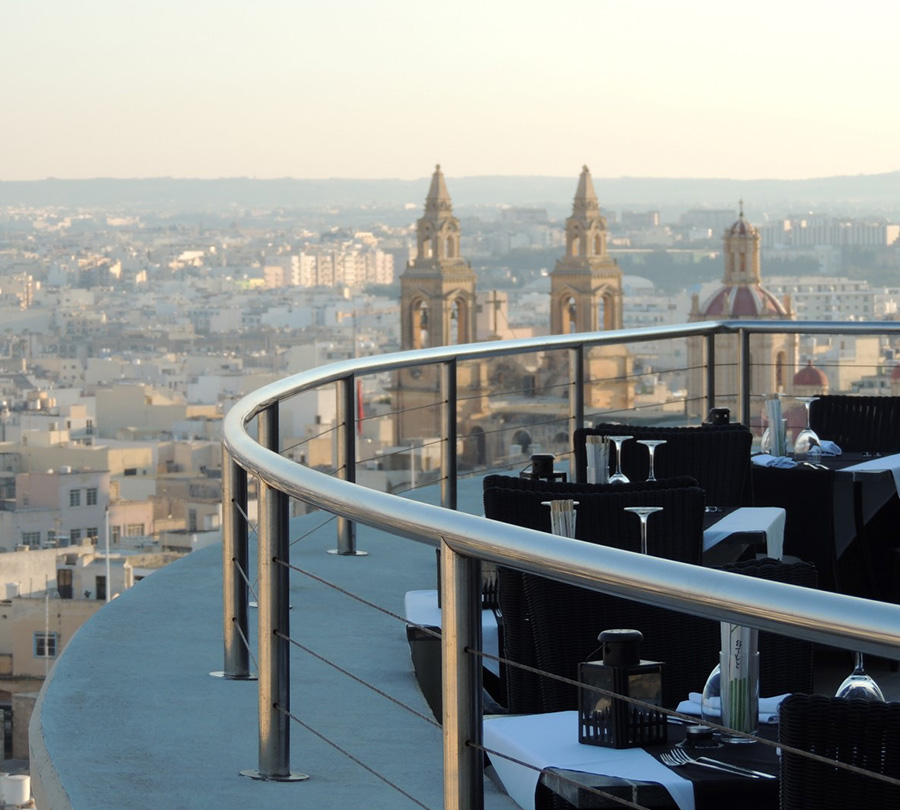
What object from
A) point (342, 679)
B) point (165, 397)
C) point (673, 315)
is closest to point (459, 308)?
point (673, 315)

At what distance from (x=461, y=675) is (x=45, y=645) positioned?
98.7 ft

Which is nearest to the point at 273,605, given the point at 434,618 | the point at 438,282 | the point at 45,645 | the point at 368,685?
the point at 368,685

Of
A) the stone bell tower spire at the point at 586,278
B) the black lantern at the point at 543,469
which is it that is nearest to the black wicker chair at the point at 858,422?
the black lantern at the point at 543,469

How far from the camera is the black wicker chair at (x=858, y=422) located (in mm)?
5156

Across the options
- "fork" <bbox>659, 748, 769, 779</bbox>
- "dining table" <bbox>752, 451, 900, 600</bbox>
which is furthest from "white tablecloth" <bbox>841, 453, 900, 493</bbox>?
"fork" <bbox>659, 748, 769, 779</bbox>

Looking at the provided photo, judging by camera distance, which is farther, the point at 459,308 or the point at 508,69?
the point at 459,308

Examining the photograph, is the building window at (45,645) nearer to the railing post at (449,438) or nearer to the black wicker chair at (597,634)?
the railing post at (449,438)

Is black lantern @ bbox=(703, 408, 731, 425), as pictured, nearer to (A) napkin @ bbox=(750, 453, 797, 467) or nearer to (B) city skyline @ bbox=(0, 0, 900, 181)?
(A) napkin @ bbox=(750, 453, 797, 467)

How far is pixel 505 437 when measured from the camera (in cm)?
6372

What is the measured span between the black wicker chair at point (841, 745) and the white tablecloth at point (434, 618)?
1.40 meters

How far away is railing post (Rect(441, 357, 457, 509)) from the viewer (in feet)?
16.1

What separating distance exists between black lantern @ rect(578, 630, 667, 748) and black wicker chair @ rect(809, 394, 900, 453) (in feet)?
10.6

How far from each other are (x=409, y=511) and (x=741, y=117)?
66981 millimetres

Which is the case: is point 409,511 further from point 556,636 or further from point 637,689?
point 556,636
